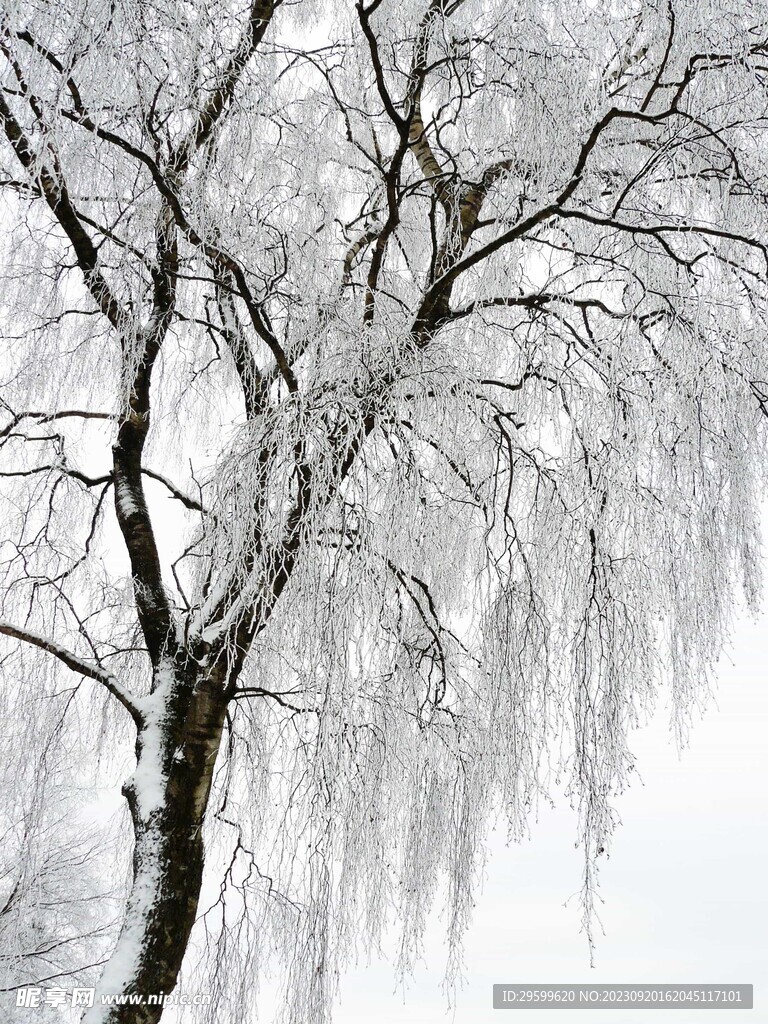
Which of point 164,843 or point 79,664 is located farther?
point 79,664

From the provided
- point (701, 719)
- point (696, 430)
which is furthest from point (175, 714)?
point (696, 430)

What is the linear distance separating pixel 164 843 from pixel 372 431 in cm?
135

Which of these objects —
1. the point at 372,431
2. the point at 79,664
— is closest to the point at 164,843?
the point at 79,664

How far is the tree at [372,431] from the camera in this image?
2.17m

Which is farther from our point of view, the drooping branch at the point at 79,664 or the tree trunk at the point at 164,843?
the drooping branch at the point at 79,664

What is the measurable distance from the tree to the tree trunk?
11 mm

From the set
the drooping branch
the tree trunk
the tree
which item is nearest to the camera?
the tree

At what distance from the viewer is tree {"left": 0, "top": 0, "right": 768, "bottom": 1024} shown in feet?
7.11

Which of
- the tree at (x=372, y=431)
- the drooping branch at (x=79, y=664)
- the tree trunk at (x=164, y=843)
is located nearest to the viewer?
the tree at (x=372, y=431)

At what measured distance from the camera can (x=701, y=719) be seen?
2.42 m

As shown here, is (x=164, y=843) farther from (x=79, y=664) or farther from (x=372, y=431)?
(x=372, y=431)

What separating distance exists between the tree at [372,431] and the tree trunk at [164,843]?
→ 0.01 meters

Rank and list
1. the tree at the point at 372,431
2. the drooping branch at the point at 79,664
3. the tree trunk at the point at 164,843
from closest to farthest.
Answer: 1. the tree at the point at 372,431
2. the tree trunk at the point at 164,843
3. the drooping branch at the point at 79,664

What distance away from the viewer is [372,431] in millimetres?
2275
